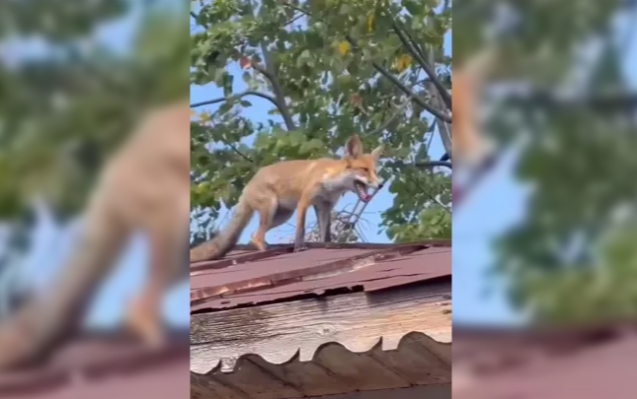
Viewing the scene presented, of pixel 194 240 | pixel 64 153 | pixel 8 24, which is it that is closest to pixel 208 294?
pixel 194 240

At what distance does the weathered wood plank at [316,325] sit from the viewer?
207 cm

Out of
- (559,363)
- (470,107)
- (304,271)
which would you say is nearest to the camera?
(559,363)

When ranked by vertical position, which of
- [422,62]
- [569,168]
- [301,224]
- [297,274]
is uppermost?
[422,62]

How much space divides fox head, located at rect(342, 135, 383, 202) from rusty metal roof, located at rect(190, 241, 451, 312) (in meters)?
0.13

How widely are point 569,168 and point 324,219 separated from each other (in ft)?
1.93

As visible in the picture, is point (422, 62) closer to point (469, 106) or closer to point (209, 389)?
point (469, 106)

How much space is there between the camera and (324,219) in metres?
2.25

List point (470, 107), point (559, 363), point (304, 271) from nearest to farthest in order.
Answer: point (559, 363)
point (470, 107)
point (304, 271)

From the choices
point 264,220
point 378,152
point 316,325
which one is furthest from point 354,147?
point 316,325

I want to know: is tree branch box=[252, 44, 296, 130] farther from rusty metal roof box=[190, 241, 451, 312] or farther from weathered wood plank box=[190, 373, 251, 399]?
weathered wood plank box=[190, 373, 251, 399]

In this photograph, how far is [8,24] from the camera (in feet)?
6.63

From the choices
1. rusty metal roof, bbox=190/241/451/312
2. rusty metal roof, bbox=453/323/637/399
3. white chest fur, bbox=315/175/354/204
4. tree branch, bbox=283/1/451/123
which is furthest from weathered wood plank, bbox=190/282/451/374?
tree branch, bbox=283/1/451/123

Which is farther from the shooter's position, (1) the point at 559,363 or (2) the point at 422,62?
(2) the point at 422,62

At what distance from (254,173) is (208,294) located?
30 cm
